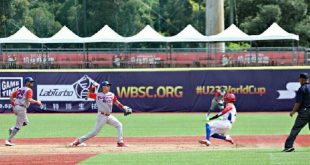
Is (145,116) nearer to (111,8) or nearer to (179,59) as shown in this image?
(179,59)

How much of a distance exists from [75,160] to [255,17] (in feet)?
178

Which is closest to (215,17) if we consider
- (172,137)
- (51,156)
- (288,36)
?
(288,36)

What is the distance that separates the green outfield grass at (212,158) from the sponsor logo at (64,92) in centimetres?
1917

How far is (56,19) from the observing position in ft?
209

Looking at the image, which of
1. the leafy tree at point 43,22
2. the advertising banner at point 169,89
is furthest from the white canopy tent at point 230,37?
the leafy tree at point 43,22

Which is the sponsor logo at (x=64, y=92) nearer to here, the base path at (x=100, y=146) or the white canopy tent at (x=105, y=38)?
the white canopy tent at (x=105, y=38)

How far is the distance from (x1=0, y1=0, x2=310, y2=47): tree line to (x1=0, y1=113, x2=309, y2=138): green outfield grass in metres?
24.3

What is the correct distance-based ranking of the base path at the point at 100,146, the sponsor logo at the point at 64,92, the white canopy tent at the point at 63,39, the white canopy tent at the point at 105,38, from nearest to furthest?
the base path at the point at 100,146
the sponsor logo at the point at 64,92
the white canopy tent at the point at 63,39
the white canopy tent at the point at 105,38

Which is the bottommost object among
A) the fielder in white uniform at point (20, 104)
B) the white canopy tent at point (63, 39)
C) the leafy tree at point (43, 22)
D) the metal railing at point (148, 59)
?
the fielder in white uniform at point (20, 104)

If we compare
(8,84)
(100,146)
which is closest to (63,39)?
(8,84)

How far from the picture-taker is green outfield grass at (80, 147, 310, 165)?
14945 mm

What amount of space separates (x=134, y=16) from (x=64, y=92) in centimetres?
3048

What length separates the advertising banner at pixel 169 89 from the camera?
119 feet

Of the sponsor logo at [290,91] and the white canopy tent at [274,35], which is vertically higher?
the white canopy tent at [274,35]
